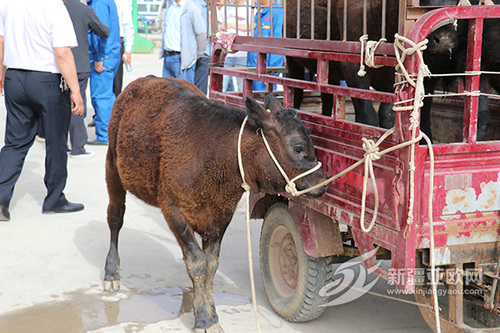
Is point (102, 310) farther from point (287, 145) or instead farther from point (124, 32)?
point (124, 32)

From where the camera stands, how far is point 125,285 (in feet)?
15.3

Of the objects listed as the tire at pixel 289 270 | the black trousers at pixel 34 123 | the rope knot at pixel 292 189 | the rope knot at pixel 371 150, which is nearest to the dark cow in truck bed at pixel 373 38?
the rope knot at pixel 371 150

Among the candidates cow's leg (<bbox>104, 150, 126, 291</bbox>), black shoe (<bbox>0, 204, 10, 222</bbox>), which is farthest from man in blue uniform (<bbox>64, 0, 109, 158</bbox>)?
cow's leg (<bbox>104, 150, 126, 291</bbox>)

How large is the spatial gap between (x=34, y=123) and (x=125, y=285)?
2.34 meters

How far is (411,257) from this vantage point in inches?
116

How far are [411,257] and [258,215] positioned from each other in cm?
Result: 178

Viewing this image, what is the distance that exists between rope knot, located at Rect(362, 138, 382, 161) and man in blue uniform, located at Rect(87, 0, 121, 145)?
6507 millimetres

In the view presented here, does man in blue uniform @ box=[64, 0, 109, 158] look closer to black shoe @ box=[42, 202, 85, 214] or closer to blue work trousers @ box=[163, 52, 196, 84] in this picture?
blue work trousers @ box=[163, 52, 196, 84]

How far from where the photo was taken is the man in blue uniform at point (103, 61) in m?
8.91

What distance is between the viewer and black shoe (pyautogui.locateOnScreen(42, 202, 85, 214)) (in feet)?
20.7

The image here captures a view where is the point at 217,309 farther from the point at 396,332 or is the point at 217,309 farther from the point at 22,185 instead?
the point at 22,185

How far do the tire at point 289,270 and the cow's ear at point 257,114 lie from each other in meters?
0.77

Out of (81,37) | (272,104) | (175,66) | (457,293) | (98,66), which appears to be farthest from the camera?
(175,66)

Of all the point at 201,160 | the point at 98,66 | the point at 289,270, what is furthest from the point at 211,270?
the point at 98,66
